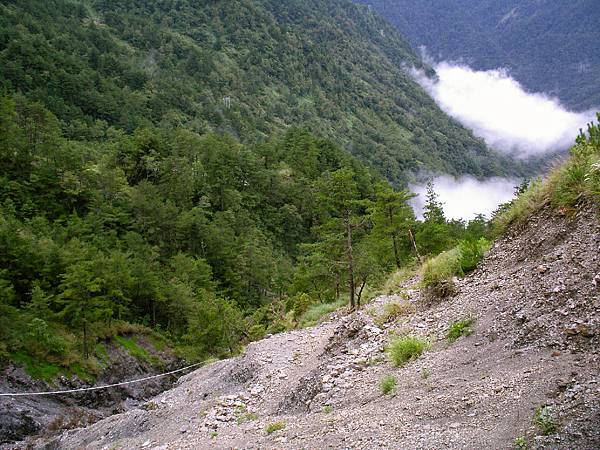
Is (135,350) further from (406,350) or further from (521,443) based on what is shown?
(521,443)

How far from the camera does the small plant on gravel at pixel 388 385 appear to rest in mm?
7121

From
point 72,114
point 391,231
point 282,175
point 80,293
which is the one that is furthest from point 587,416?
point 72,114

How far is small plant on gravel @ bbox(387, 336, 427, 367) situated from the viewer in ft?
25.9

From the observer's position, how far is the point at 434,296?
991 centimetres

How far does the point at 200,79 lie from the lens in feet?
433

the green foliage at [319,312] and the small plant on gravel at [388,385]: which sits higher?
the green foliage at [319,312]

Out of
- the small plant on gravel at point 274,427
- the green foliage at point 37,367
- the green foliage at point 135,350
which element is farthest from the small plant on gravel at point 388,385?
the green foliage at point 135,350

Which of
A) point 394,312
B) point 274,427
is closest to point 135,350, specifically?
point 394,312

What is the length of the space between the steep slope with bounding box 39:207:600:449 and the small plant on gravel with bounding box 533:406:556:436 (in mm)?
20

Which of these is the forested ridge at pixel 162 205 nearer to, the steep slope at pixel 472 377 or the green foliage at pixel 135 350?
the green foliage at pixel 135 350

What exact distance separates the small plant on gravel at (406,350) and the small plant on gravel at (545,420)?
3.14 m

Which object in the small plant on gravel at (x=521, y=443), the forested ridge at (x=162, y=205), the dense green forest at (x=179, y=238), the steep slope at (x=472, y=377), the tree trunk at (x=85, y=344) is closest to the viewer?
the small plant on gravel at (x=521, y=443)

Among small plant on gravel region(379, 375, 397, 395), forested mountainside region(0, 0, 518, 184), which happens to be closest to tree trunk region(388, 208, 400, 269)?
small plant on gravel region(379, 375, 397, 395)

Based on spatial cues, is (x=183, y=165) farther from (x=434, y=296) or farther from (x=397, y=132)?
(x=397, y=132)
